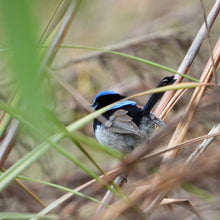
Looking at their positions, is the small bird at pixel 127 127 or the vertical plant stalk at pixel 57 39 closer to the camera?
the vertical plant stalk at pixel 57 39

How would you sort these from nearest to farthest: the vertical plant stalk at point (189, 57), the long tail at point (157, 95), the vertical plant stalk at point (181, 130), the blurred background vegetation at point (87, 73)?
the blurred background vegetation at point (87, 73) → the vertical plant stalk at point (181, 130) → the vertical plant stalk at point (189, 57) → the long tail at point (157, 95)

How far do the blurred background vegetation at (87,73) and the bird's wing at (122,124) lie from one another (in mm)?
264

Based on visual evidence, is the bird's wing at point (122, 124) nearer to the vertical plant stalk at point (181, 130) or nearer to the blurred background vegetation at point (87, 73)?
the blurred background vegetation at point (87, 73)

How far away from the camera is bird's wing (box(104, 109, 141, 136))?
247 centimetres

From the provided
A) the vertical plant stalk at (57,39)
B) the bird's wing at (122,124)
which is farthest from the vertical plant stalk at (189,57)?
the vertical plant stalk at (57,39)

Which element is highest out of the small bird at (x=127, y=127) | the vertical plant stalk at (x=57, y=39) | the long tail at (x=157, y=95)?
the vertical plant stalk at (x=57, y=39)

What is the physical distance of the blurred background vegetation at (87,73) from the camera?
1.27 ft

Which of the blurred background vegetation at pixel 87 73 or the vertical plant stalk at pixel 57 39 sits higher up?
the vertical plant stalk at pixel 57 39

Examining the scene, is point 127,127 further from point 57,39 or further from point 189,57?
point 57,39

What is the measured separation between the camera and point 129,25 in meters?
5.14

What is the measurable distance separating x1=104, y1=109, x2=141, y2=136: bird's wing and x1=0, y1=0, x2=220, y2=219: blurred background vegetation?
0.87 feet

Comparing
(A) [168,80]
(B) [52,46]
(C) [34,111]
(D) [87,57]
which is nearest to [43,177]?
(D) [87,57]

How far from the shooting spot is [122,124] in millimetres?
2529

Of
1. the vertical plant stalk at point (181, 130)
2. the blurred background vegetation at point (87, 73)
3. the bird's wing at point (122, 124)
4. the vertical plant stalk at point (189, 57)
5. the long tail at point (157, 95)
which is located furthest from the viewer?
the bird's wing at point (122, 124)
